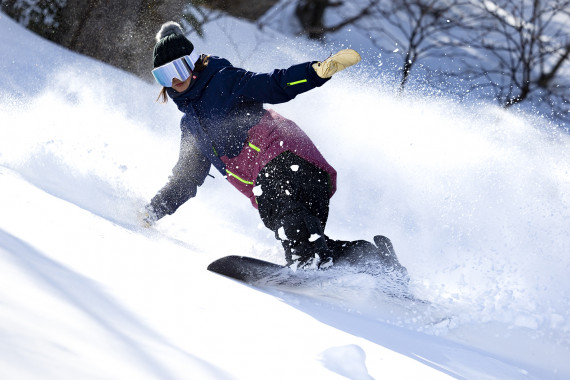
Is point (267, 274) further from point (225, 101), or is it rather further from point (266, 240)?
point (266, 240)

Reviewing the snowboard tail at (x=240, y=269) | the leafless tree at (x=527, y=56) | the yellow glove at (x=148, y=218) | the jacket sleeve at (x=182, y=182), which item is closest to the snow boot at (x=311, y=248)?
the snowboard tail at (x=240, y=269)

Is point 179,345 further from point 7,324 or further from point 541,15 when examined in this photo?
point 541,15

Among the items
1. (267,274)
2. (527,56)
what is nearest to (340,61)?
(267,274)

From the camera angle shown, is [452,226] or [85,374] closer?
[85,374]

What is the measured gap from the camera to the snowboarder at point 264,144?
7.45ft

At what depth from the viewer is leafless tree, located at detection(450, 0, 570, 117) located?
532cm

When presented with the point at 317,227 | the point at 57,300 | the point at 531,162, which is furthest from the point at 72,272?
the point at 531,162

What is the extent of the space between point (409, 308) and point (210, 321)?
967 millimetres

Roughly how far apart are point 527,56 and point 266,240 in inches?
137

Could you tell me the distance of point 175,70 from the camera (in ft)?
7.80

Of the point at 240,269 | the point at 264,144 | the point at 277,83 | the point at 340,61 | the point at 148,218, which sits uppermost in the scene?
the point at 340,61

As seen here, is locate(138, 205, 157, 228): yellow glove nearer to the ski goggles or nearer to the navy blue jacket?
the navy blue jacket

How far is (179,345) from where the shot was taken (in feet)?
3.61

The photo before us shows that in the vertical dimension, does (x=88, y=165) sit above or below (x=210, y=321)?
below
